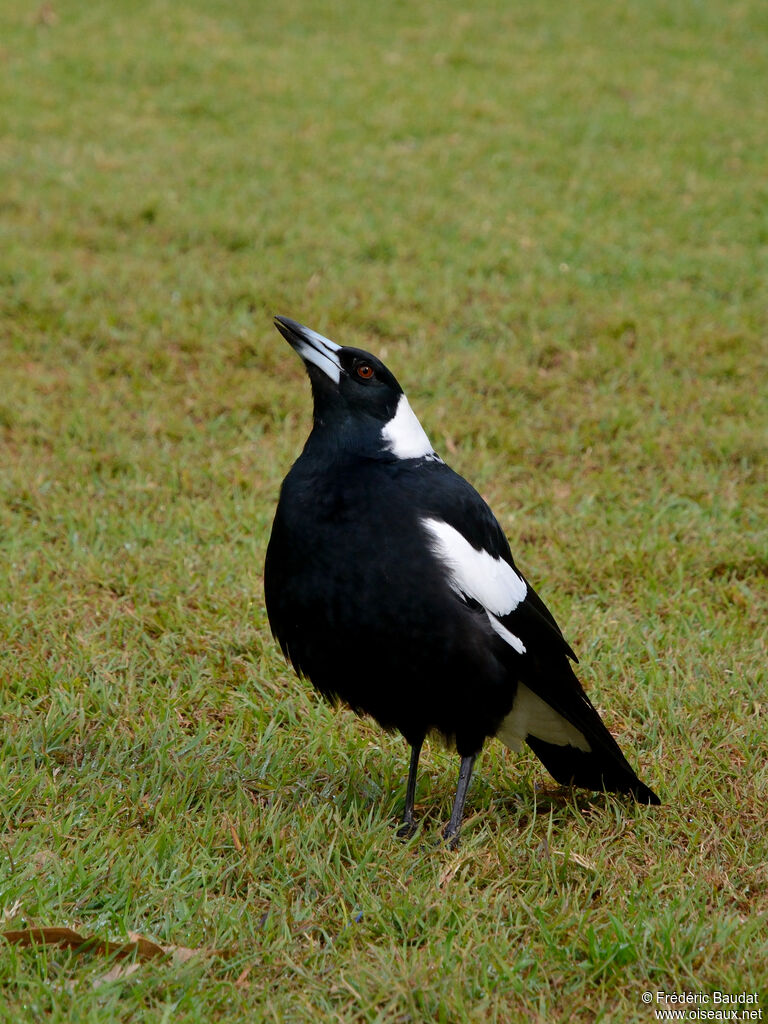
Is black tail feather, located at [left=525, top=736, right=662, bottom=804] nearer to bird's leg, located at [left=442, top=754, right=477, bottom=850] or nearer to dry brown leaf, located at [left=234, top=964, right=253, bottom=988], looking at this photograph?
bird's leg, located at [left=442, top=754, right=477, bottom=850]

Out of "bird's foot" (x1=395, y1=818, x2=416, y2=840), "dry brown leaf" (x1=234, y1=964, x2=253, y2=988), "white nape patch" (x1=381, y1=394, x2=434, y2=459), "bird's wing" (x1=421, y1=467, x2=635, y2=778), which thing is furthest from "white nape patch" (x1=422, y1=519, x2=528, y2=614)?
"dry brown leaf" (x1=234, y1=964, x2=253, y2=988)

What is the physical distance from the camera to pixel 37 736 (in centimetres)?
277

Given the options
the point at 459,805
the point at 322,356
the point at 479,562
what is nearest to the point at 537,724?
the point at 459,805

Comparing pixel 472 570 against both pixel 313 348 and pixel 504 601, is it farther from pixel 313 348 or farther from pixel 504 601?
pixel 313 348

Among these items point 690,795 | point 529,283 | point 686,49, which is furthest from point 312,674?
point 686,49

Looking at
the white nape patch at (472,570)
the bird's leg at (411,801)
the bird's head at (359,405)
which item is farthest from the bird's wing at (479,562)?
the bird's leg at (411,801)

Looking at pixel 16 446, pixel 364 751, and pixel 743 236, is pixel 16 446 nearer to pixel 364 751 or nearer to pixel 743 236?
pixel 364 751

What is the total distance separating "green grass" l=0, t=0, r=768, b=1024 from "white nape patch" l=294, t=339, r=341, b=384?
952mm

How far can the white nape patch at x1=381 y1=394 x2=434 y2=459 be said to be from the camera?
253 centimetres

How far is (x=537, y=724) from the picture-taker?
268cm

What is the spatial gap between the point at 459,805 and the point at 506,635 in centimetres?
40

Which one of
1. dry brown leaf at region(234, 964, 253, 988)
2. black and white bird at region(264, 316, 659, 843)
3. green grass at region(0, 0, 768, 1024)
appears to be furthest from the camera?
black and white bird at region(264, 316, 659, 843)

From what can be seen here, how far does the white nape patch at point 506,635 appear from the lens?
7.96 feet

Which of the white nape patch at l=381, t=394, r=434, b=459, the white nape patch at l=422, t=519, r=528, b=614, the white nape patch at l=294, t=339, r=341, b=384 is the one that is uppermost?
the white nape patch at l=294, t=339, r=341, b=384
